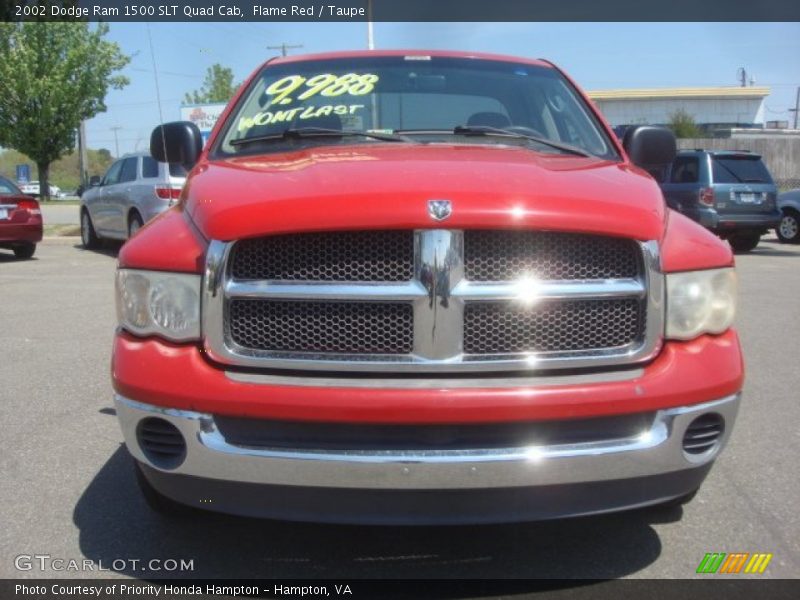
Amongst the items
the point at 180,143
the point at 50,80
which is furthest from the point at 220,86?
the point at 180,143

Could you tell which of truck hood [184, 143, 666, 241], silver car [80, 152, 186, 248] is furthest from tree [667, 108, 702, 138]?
truck hood [184, 143, 666, 241]

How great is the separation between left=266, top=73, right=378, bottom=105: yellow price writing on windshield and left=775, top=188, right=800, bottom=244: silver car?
584 inches

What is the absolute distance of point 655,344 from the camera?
274 centimetres

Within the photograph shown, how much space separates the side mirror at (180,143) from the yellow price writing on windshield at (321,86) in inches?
17.3

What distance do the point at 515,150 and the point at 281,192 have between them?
1206 millimetres

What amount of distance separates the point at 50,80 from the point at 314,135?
31661mm

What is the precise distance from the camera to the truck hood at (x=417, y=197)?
263 centimetres

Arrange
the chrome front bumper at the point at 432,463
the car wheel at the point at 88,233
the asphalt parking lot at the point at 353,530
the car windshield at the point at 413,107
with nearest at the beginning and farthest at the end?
the chrome front bumper at the point at 432,463
the asphalt parking lot at the point at 353,530
the car windshield at the point at 413,107
the car wheel at the point at 88,233

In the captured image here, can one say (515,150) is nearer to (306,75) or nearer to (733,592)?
(306,75)

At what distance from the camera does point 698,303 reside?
2812mm

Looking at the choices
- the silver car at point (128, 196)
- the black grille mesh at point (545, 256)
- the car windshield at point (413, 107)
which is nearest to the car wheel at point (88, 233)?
the silver car at point (128, 196)

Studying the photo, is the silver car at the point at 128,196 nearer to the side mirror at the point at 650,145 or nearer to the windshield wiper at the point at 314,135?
the windshield wiper at the point at 314,135

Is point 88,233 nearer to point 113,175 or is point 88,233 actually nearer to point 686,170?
point 113,175

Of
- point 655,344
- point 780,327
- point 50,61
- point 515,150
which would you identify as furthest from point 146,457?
point 50,61
